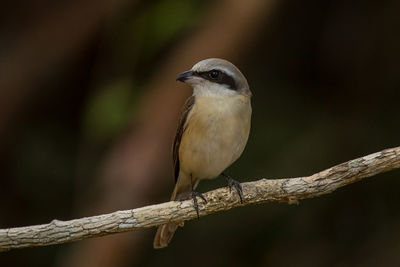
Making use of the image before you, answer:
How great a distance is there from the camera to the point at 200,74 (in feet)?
16.9

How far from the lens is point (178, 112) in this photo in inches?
292

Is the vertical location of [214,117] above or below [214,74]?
below

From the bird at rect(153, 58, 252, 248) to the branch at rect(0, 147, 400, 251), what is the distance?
21.0 inches

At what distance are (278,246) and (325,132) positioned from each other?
1.52m

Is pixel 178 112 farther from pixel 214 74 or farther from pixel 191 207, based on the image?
pixel 191 207

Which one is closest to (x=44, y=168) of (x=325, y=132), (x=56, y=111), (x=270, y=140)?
(x=56, y=111)

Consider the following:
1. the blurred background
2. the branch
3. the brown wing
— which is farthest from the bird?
the blurred background

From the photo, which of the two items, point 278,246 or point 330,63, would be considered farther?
point 330,63

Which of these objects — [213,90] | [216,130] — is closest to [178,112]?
[213,90]

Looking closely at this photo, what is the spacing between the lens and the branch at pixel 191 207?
13.2 feet

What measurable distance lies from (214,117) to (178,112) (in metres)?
2.46

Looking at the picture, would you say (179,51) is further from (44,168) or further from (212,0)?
(44,168)

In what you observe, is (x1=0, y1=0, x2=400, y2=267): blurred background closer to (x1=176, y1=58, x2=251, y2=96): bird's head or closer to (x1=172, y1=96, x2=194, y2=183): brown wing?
(x1=172, y1=96, x2=194, y2=183): brown wing

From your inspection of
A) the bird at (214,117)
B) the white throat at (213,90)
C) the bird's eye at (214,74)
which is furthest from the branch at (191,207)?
the bird's eye at (214,74)
